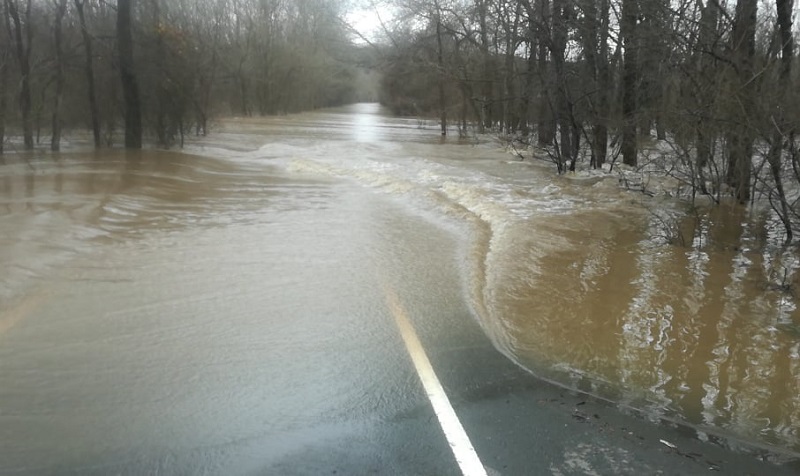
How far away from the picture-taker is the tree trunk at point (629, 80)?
706 inches

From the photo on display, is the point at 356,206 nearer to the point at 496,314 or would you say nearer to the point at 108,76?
the point at 496,314

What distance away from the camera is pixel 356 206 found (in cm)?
1398

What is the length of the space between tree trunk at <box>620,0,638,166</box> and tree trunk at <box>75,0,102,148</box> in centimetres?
1755

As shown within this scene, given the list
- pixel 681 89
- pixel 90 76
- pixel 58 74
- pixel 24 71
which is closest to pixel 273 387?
pixel 681 89

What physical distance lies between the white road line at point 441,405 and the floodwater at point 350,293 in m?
0.26

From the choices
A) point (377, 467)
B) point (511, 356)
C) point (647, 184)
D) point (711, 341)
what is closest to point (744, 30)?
point (647, 184)

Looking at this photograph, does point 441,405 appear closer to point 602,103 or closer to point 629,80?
point 629,80

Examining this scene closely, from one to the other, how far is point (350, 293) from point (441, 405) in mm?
3116

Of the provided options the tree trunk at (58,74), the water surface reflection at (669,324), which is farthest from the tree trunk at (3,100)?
the water surface reflection at (669,324)

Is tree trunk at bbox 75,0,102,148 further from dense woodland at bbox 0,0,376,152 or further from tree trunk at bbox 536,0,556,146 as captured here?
tree trunk at bbox 536,0,556,146

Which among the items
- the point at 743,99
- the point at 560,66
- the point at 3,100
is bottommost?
the point at 743,99

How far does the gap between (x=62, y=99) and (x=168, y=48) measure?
4.22m

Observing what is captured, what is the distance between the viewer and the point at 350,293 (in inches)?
306

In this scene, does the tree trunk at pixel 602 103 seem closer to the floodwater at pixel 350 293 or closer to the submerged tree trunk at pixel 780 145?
the floodwater at pixel 350 293
